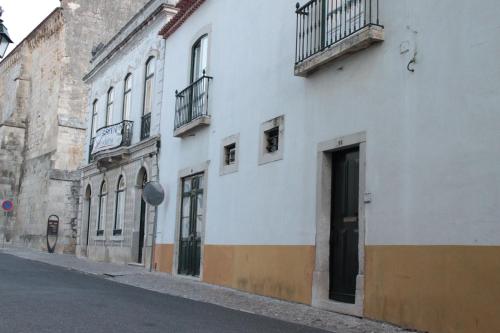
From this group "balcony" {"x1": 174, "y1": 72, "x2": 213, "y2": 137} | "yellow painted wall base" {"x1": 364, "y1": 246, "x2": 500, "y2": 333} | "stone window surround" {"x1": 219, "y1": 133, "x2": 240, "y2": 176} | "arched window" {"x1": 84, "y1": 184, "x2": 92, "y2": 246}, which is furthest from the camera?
"arched window" {"x1": 84, "y1": 184, "x2": 92, "y2": 246}

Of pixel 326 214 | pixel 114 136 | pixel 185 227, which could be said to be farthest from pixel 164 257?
pixel 326 214

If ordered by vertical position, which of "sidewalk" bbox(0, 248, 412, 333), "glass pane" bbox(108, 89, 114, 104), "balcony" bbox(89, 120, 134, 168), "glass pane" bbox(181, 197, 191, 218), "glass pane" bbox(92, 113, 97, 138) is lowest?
"sidewalk" bbox(0, 248, 412, 333)

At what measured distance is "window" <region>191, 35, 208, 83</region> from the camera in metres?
15.1

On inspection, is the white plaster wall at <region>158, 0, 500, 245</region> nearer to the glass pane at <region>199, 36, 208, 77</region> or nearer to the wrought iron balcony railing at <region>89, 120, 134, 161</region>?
the glass pane at <region>199, 36, 208, 77</region>

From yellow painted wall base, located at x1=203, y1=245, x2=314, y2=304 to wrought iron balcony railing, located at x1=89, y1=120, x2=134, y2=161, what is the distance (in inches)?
280

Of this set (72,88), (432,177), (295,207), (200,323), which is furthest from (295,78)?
(72,88)

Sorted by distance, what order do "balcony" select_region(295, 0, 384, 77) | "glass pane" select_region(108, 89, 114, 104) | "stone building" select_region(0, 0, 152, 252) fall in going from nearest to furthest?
"balcony" select_region(295, 0, 384, 77), "glass pane" select_region(108, 89, 114, 104), "stone building" select_region(0, 0, 152, 252)

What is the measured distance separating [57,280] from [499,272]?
28.0 ft

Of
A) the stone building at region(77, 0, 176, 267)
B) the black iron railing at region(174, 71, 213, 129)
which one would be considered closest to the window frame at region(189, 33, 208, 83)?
the black iron railing at region(174, 71, 213, 129)

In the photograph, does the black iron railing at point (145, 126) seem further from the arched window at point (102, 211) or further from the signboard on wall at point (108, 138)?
the arched window at point (102, 211)

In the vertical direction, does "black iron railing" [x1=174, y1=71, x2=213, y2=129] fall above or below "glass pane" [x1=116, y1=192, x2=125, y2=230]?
above

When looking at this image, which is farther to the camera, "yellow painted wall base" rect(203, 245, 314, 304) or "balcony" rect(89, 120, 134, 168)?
"balcony" rect(89, 120, 134, 168)

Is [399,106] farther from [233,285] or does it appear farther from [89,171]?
[89,171]

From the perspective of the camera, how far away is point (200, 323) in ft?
23.7
